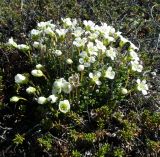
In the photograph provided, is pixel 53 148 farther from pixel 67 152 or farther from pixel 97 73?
pixel 97 73

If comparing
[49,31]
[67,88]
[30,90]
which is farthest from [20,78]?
[49,31]

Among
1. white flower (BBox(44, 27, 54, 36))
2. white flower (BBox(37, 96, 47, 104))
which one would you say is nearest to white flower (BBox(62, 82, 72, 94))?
white flower (BBox(37, 96, 47, 104))

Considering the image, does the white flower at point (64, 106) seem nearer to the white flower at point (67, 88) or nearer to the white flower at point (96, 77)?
the white flower at point (67, 88)

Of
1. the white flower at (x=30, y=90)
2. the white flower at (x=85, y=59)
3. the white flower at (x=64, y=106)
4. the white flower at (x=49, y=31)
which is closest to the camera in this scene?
the white flower at (x=64, y=106)

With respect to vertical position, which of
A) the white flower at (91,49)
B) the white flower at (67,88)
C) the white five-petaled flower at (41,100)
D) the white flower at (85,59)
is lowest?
the white five-petaled flower at (41,100)

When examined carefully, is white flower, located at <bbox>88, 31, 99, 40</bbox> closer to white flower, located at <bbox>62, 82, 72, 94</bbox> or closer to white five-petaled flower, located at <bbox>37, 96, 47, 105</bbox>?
white flower, located at <bbox>62, 82, 72, 94</bbox>

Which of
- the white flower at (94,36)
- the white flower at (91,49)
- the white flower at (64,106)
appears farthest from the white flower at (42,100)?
the white flower at (94,36)

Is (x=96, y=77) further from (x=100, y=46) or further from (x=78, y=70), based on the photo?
(x=100, y=46)

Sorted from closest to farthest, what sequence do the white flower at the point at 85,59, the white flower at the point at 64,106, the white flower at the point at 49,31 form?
1. the white flower at the point at 64,106
2. the white flower at the point at 85,59
3. the white flower at the point at 49,31
